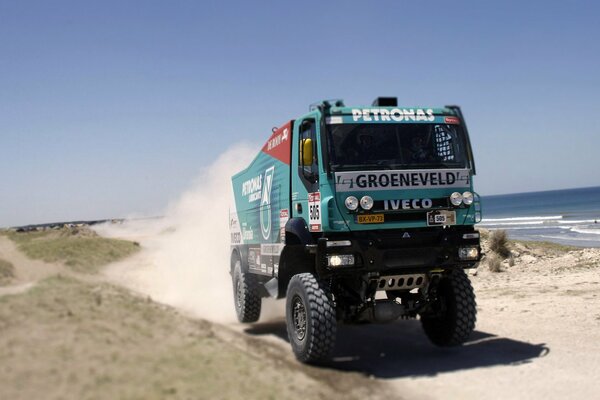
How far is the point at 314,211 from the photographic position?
8.02m

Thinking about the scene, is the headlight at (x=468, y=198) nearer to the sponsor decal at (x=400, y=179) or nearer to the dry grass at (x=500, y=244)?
the sponsor decal at (x=400, y=179)

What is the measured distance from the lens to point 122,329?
684 cm

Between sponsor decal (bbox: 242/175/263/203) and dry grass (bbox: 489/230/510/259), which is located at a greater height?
sponsor decal (bbox: 242/175/263/203)

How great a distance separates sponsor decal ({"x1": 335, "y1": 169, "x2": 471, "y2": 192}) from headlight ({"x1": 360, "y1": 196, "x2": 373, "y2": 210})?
0.14 meters

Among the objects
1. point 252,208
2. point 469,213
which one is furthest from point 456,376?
point 252,208

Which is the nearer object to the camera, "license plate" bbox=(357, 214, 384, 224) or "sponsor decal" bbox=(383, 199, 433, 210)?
"license plate" bbox=(357, 214, 384, 224)

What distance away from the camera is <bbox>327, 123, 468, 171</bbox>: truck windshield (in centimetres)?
795

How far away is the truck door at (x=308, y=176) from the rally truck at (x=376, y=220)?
0.01 m

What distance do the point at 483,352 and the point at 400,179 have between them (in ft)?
10.1

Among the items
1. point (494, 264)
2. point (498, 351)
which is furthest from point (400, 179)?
point (494, 264)

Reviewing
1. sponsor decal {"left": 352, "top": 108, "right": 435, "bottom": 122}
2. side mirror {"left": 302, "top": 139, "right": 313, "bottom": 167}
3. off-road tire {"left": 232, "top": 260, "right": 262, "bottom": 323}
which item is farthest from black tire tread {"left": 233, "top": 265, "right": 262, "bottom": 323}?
sponsor decal {"left": 352, "top": 108, "right": 435, "bottom": 122}

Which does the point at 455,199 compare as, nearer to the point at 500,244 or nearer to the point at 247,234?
the point at 247,234

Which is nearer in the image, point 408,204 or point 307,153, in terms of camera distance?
point 408,204

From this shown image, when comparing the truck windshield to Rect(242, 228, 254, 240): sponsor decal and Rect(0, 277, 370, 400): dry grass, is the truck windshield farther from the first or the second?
Rect(242, 228, 254, 240): sponsor decal
